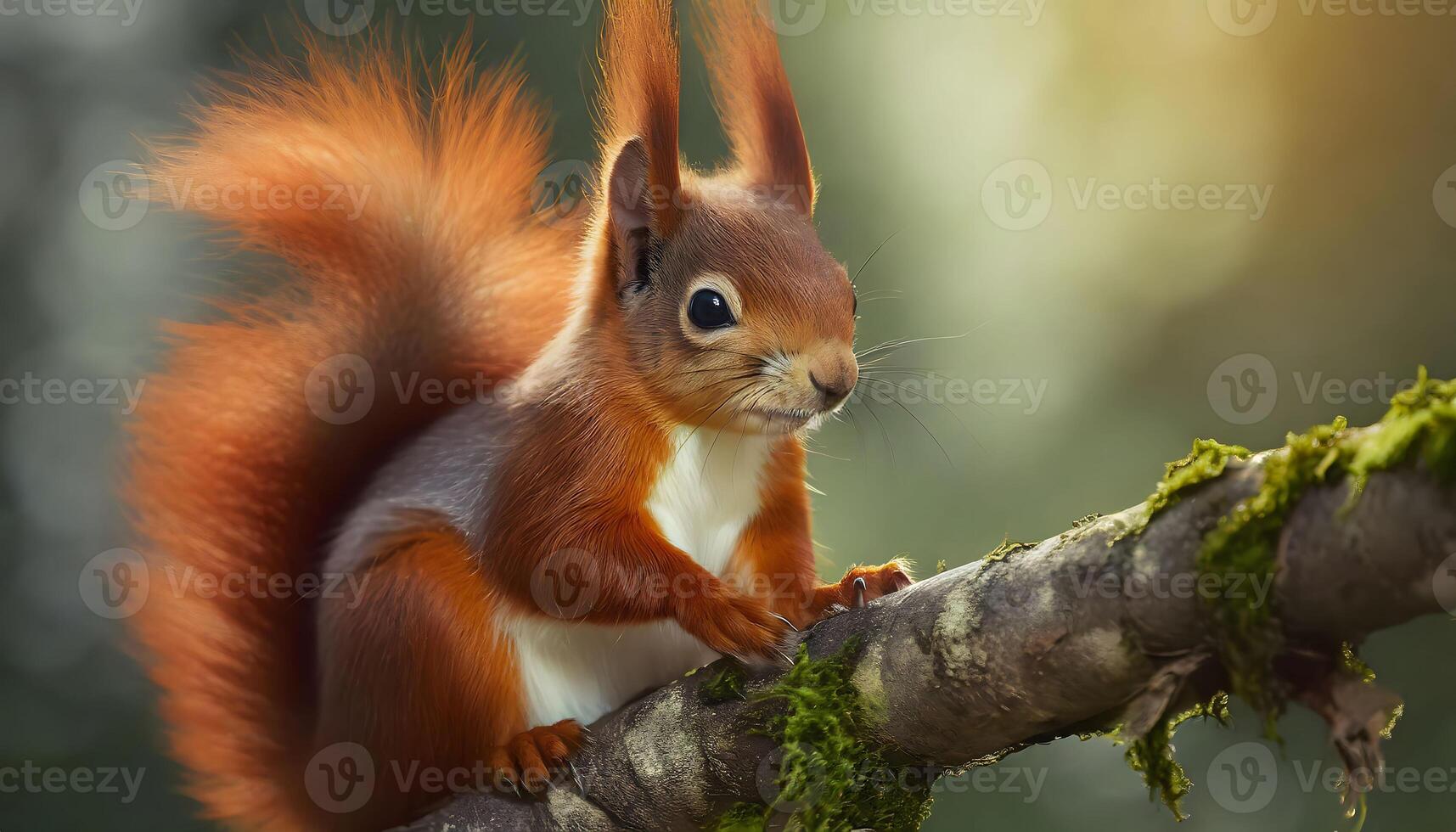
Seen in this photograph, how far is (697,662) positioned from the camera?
4.80 feet

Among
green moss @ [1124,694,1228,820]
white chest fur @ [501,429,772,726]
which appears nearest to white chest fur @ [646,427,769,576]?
white chest fur @ [501,429,772,726]

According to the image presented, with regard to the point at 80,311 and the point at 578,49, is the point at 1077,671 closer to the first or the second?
the point at 578,49

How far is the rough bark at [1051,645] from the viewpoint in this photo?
686mm

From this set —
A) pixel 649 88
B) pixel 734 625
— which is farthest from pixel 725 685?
pixel 649 88

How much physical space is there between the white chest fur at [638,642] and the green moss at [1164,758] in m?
0.62

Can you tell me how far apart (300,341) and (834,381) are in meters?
0.86

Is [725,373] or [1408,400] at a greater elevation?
[725,373]

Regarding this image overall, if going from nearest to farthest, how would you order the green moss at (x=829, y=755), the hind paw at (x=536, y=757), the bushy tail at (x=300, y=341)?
the green moss at (x=829, y=755), the hind paw at (x=536, y=757), the bushy tail at (x=300, y=341)

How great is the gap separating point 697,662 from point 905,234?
5.63 ft

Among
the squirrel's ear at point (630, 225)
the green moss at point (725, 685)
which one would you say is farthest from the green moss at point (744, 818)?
the squirrel's ear at point (630, 225)

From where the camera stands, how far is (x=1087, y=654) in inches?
33.8

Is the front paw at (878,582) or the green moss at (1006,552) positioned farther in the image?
the front paw at (878,582)

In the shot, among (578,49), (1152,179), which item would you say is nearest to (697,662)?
(578,49)

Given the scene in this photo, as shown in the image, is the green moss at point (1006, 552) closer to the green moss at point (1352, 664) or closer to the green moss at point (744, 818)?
the green moss at point (1352, 664)
